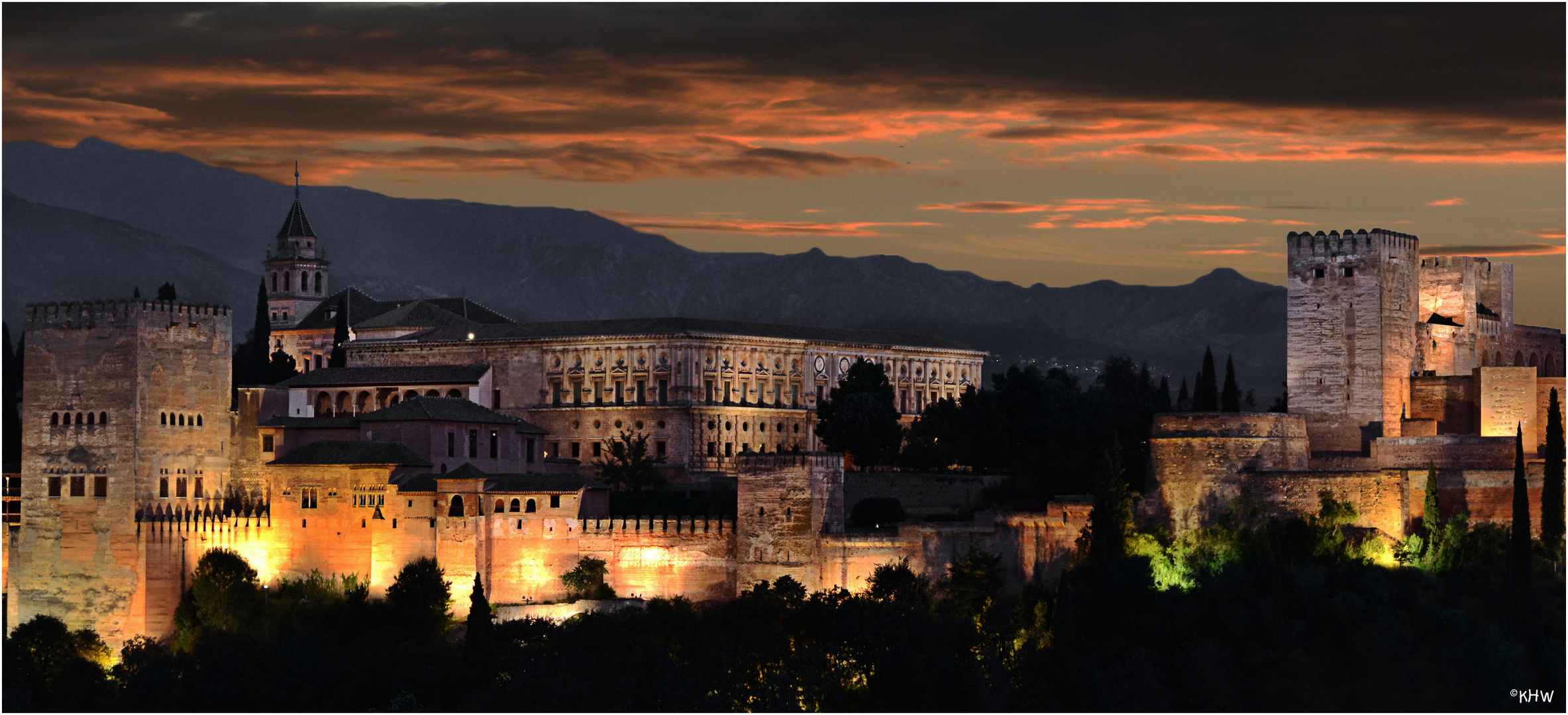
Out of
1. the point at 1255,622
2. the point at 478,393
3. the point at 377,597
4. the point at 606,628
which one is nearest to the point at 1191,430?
the point at 1255,622

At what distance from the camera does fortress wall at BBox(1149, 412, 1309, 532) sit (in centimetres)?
5922

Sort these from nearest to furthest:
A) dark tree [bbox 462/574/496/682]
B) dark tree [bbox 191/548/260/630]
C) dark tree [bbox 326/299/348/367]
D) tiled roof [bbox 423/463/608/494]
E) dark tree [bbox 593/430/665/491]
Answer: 1. dark tree [bbox 462/574/496/682]
2. dark tree [bbox 191/548/260/630]
3. tiled roof [bbox 423/463/608/494]
4. dark tree [bbox 593/430/665/491]
5. dark tree [bbox 326/299/348/367]

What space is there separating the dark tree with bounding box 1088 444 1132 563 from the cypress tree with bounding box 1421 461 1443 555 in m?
7.39

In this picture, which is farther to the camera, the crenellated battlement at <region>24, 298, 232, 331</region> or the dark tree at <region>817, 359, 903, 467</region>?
the dark tree at <region>817, 359, 903, 467</region>

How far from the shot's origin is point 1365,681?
48.5m

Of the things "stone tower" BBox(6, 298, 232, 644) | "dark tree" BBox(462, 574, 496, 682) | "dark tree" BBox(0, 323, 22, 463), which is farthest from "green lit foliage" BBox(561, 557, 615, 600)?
"dark tree" BBox(0, 323, 22, 463)

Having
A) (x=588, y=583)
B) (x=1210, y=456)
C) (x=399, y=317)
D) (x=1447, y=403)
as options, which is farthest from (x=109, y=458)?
(x=399, y=317)

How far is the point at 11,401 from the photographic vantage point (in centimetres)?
9481

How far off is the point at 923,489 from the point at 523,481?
14.4 meters

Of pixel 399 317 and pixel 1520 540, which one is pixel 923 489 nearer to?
pixel 1520 540

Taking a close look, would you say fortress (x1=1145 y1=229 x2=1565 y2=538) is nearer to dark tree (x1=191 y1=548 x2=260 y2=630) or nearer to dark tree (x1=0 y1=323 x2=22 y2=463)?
dark tree (x1=191 y1=548 x2=260 y2=630)

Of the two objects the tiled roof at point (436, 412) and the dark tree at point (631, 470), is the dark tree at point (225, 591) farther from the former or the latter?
the dark tree at point (631, 470)

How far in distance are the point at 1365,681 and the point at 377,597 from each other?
1169 inches

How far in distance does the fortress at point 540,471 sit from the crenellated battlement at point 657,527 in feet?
0.22
